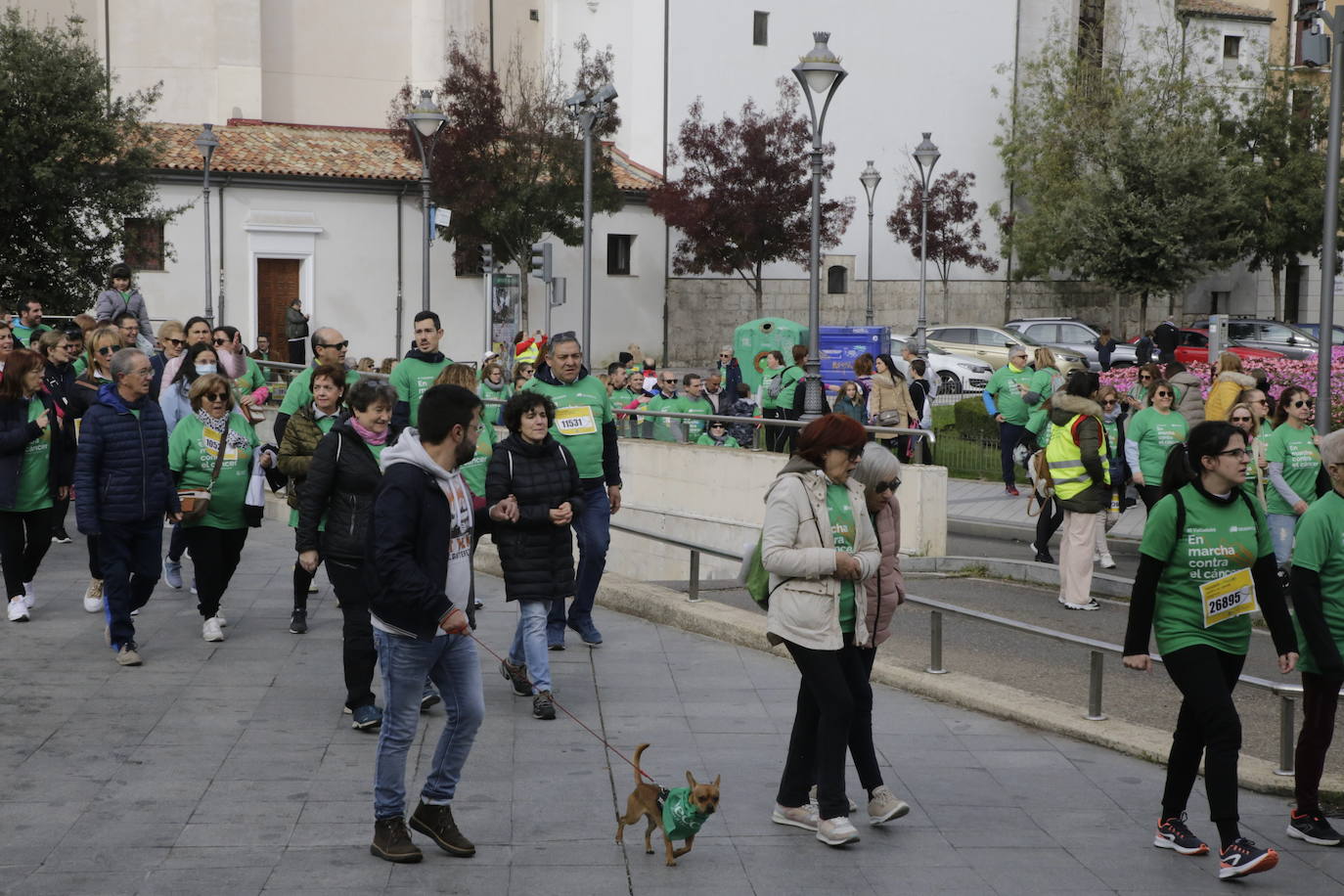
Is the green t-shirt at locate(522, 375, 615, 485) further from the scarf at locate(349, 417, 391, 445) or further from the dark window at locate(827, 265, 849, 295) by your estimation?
the dark window at locate(827, 265, 849, 295)

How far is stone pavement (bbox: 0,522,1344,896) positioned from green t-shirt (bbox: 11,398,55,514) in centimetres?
96

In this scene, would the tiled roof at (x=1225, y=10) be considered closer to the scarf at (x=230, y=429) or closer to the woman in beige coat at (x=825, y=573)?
the scarf at (x=230, y=429)

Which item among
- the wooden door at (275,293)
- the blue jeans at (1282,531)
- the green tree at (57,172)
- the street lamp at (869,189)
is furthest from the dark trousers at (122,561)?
the street lamp at (869,189)

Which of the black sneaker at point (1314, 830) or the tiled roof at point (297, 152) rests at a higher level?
the tiled roof at point (297, 152)

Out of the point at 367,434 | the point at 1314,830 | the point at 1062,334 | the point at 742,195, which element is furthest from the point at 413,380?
the point at 742,195

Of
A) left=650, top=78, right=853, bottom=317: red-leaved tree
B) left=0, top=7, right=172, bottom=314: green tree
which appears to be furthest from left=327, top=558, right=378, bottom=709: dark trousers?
left=650, top=78, right=853, bottom=317: red-leaved tree

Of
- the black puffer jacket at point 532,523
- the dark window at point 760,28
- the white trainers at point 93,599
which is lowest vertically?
the white trainers at point 93,599

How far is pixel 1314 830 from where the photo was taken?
6.18 m

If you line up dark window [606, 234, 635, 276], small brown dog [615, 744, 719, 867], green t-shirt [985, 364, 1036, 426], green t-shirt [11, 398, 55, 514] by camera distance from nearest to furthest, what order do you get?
small brown dog [615, 744, 719, 867]
green t-shirt [11, 398, 55, 514]
green t-shirt [985, 364, 1036, 426]
dark window [606, 234, 635, 276]

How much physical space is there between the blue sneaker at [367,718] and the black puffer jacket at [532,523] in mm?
881

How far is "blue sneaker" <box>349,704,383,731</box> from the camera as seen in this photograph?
7.50m

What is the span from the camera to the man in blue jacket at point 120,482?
888 cm

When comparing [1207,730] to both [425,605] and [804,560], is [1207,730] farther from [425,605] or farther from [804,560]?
[425,605]

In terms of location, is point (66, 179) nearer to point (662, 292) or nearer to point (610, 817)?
point (662, 292)
